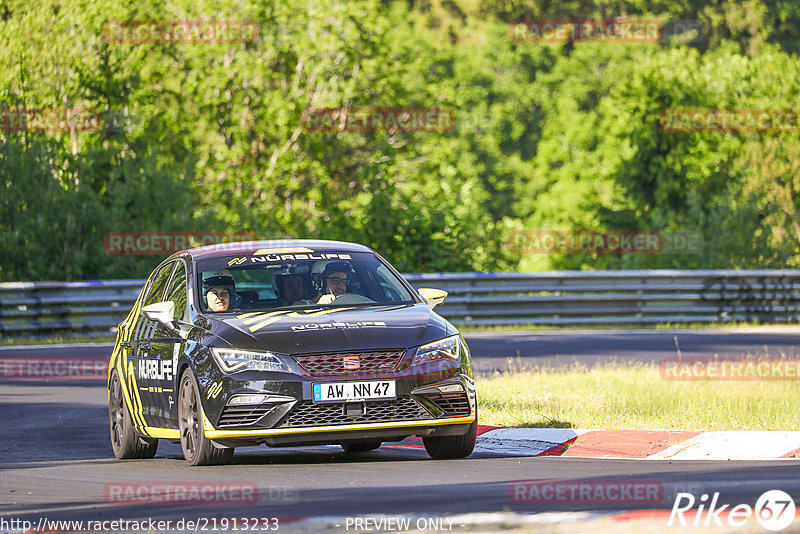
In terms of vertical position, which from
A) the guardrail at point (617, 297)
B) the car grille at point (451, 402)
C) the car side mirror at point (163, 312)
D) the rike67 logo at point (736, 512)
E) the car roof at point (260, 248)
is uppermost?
the car roof at point (260, 248)

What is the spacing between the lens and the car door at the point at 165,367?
1017 cm

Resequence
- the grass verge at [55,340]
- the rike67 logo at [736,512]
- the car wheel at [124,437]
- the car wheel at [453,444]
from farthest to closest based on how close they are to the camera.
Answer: the grass verge at [55,340] → the car wheel at [124,437] → the car wheel at [453,444] → the rike67 logo at [736,512]

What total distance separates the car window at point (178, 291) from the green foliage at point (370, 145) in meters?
16.4

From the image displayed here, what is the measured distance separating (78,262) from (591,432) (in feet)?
59.4

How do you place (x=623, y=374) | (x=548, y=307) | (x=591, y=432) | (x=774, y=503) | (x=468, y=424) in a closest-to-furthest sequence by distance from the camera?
(x=774, y=503), (x=468, y=424), (x=591, y=432), (x=623, y=374), (x=548, y=307)

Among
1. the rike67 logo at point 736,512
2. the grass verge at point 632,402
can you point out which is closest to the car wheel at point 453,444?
the grass verge at point 632,402

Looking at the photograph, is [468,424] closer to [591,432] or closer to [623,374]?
[591,432]

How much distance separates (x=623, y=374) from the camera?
1566 centimetres

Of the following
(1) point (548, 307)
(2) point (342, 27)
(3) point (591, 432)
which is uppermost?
(2) point (342, 27)

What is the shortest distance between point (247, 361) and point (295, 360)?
319 millimetres

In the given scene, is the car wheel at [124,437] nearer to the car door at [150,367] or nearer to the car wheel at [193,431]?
the car door at [150,367]

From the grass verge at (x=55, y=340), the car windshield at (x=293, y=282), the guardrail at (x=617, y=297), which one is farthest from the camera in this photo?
the guardrail at (x=617, y=297)

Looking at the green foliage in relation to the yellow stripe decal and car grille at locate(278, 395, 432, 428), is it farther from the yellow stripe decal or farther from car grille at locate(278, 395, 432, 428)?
car grille at locate(278, 395, 432, 428)

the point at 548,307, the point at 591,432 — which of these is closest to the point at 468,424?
the point at 591,432
